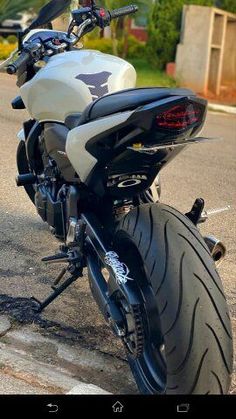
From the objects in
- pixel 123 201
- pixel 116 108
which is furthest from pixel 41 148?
pixel 116 108

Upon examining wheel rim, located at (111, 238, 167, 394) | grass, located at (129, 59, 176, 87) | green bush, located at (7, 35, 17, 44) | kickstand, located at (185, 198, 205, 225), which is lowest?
green bush, located at (7, 35, 17, 44)

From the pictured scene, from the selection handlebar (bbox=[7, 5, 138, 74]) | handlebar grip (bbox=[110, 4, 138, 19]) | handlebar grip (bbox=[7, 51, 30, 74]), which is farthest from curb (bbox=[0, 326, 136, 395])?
handlebar grip (bbox=[110, 4, 138, 19])

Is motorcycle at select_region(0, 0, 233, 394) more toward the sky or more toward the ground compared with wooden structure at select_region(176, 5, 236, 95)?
more toward the sky

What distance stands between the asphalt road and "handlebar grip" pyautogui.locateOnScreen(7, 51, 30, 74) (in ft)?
4.19

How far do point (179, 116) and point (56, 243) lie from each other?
247 cm

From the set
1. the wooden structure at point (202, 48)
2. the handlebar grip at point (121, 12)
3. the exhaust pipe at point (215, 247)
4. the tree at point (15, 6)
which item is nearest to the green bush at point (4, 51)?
the tree at point (15, 6)

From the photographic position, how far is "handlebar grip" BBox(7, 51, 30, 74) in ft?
12.5

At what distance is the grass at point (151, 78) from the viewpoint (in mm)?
15810

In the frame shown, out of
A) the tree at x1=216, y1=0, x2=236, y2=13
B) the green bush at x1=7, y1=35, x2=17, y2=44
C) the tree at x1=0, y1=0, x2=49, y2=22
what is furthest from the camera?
the green bush at x1=7, y1=35, x2=17, y2=44

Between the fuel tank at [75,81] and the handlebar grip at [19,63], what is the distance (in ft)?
0.41

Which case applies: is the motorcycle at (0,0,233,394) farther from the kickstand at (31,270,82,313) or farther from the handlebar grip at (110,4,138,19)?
the handlebar grip at (110,4,138,19)

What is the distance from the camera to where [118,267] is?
2.95 meters

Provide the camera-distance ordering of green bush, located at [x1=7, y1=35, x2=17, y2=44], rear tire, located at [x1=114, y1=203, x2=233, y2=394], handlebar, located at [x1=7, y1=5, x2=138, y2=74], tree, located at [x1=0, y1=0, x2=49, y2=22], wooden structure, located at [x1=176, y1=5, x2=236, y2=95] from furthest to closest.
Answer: green bush, located at [x1=7, y1=35, x2=17, y2=44] → tree, located at [x1=0, y1=0, x2=49, y2=22] → wooden structure, located at [x1=176, y1=5, x2=236, y2=95] → handlebar, located at [x1=7, y1=5, x2=138, y2=74] → rear tire, located at [x1=114, y1=203, x2=233, y2=394]
